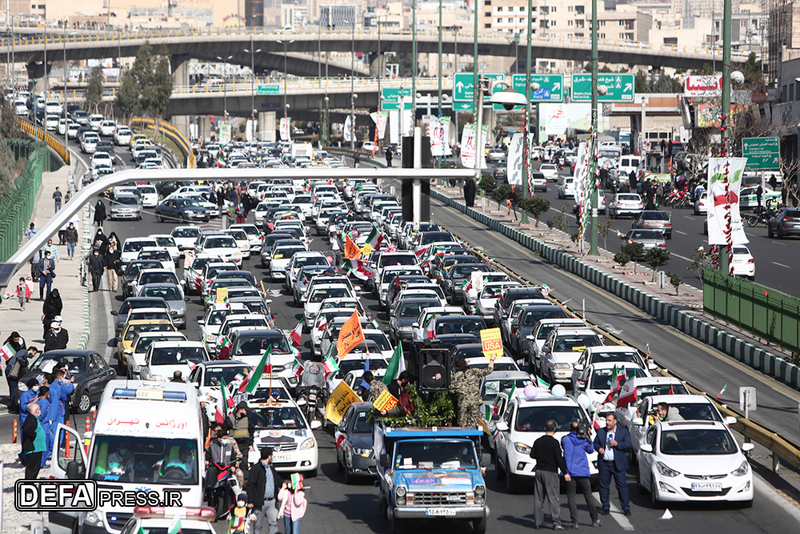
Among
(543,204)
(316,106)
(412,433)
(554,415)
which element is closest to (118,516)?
(412,433)

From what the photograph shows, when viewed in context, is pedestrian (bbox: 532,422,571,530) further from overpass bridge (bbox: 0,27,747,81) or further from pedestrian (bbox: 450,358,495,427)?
overpass bridge (bbox: 0,27,747,81)

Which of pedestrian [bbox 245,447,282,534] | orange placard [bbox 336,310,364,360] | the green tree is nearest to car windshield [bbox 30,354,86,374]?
orange placard [bbox 336,310,364,360]

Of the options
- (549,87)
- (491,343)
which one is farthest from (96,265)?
(549,87)

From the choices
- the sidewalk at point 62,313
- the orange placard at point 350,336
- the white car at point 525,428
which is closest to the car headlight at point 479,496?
the white car at point 525,428

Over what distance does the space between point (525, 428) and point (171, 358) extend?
11038 millimetres

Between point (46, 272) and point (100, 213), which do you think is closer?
point (46, 272)

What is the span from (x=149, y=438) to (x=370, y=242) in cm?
2454

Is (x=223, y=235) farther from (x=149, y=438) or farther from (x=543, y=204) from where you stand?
(x=149, y=438)

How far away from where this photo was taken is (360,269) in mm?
42562

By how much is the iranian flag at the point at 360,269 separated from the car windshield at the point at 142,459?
1040 inches

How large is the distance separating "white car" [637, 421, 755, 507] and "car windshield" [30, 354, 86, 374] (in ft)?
44.1

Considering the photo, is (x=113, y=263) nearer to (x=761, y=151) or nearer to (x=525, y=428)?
(x=525, y=428)

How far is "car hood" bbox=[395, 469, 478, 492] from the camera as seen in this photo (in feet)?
51.3

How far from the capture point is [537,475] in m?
16.3
